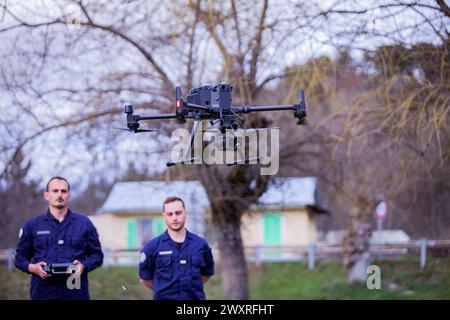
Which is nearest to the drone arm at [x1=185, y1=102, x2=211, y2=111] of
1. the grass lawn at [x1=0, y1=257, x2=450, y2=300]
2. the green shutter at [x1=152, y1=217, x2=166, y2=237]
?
the grass lawn at [x1=0, y1=257, x2=450, y2=300]

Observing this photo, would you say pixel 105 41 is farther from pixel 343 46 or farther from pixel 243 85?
pixel 343 46

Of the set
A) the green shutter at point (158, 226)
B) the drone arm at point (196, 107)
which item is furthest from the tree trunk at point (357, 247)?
the drone arm at point (196, 107)

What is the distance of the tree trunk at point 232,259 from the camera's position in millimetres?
13859

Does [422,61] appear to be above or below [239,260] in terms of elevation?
above

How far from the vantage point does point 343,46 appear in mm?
9844

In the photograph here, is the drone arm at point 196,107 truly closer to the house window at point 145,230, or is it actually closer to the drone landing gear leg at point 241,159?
the drone landing gear leg at point 241,159

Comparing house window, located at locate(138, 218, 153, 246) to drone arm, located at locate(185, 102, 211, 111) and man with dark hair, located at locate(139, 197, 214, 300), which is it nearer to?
man with dark hair, located at locate(139, 197, 214, 300)

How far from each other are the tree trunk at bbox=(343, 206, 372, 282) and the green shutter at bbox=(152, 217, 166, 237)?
4.48m

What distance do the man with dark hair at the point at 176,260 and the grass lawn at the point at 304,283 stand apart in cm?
288

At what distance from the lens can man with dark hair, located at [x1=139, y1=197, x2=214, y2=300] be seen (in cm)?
586

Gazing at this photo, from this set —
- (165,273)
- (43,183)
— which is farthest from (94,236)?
(43,183)

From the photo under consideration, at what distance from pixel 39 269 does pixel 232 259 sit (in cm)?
849

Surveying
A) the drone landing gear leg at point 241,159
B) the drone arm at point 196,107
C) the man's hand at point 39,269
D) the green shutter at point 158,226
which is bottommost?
the green shutter at point 158,226

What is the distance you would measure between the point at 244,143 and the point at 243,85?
5.19 meters
